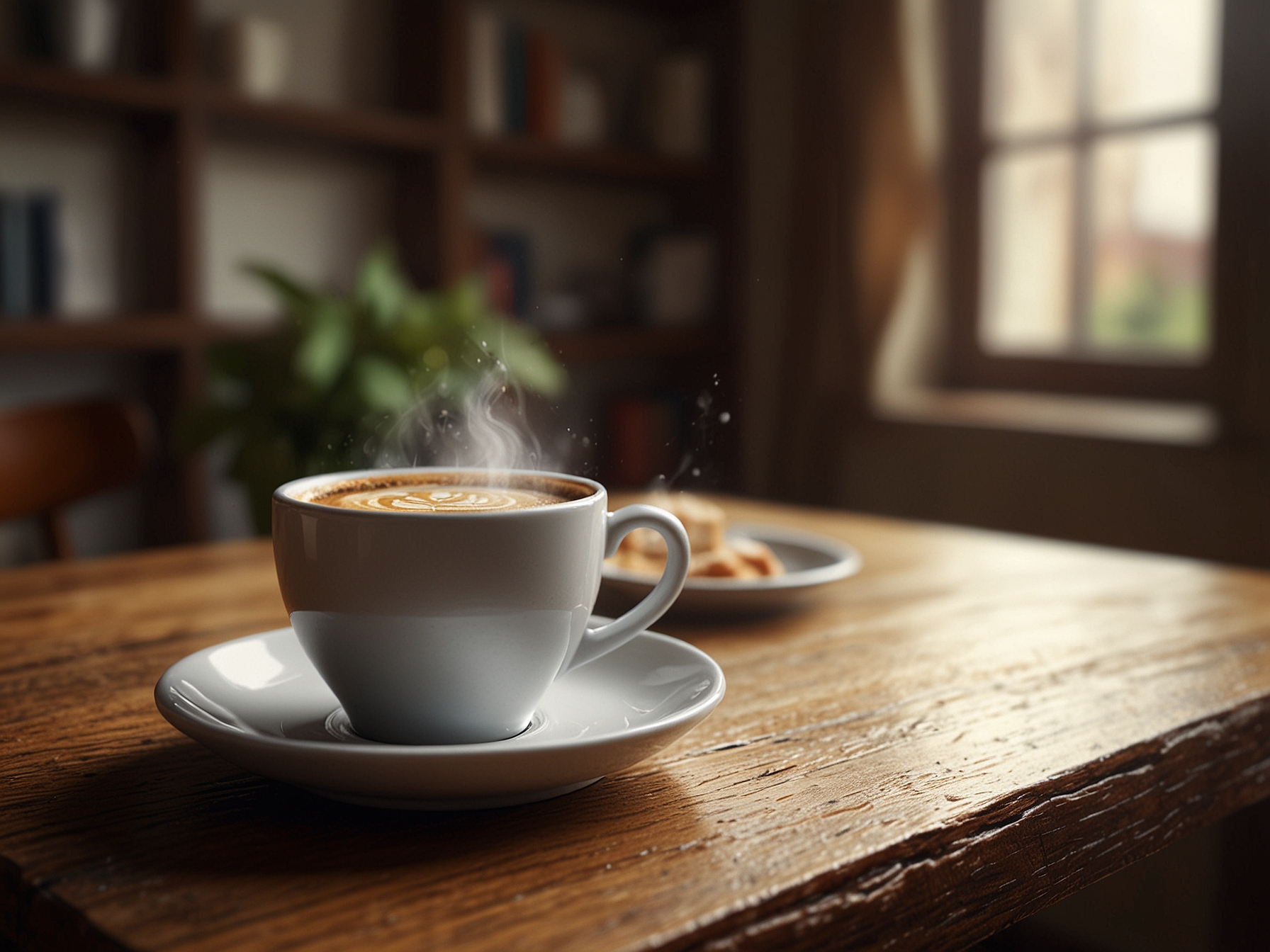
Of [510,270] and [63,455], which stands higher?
[510,270]

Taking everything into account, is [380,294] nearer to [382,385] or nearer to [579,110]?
[382,385]

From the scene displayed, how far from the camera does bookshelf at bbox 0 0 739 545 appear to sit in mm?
2434

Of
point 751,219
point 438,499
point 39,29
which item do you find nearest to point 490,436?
point 438,499

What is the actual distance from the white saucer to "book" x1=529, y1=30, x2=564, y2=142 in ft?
8.71

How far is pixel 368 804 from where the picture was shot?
46 centimetres

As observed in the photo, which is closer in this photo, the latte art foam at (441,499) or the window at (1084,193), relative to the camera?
the latte art foam at (441,499)

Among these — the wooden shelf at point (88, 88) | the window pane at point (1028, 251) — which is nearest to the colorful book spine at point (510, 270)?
the wooden shelf at point (88, 88)

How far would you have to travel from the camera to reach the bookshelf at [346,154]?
243cm

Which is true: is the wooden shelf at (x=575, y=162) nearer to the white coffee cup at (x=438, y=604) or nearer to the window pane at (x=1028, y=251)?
the window pane at (x=1028, y=251)

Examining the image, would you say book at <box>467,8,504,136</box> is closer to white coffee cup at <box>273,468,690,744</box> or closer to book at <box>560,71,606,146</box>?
book at <box>560,71,606,146</box>

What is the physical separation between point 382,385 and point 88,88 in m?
0.91

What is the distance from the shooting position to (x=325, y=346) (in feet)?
6.78

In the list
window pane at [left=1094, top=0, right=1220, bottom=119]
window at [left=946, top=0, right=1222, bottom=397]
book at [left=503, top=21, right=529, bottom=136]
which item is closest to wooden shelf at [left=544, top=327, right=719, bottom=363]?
book at [left=503, top=21, right=529, bottom=136]

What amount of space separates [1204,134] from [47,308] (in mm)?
2550
